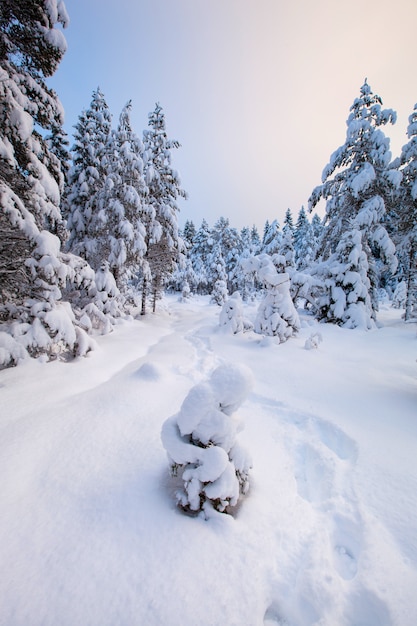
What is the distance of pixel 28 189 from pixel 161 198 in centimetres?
1125

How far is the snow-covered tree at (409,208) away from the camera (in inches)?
550

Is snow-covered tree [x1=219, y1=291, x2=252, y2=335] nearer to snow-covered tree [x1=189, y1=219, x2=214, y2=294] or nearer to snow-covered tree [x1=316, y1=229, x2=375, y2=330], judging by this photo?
snow-covered tree [x1=316, y1=229, x2=375, y2=330]

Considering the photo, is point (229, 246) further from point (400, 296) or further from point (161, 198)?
point (161, 198)

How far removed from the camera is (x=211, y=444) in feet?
8.96

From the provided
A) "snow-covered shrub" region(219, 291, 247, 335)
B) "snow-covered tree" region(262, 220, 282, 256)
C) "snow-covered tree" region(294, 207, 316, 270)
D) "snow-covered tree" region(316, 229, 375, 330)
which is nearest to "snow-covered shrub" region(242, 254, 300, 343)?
"snow-covered shrub" region(219, 291, 247, 335)

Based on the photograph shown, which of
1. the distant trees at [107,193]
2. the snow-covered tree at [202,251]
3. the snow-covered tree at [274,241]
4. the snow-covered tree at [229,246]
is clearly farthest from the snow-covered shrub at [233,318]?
the snow-covered tree at [202,251]

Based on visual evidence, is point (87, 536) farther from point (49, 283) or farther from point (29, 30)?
point (29, 30)

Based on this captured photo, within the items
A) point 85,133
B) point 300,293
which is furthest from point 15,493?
point 85,133

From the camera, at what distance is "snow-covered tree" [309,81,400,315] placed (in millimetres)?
13781

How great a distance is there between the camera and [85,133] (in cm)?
1416

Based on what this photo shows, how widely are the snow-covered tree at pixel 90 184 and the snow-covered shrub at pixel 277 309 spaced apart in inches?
349

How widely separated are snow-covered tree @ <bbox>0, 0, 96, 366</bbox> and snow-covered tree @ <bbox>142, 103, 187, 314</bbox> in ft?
29.7

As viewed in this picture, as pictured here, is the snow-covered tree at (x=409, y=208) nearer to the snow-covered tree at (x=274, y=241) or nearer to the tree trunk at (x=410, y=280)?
the tree trunk at (x=410, y=280)

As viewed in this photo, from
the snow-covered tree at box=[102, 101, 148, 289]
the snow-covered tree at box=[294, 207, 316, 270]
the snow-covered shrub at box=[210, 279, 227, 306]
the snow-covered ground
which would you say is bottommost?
the snow-covered ground
